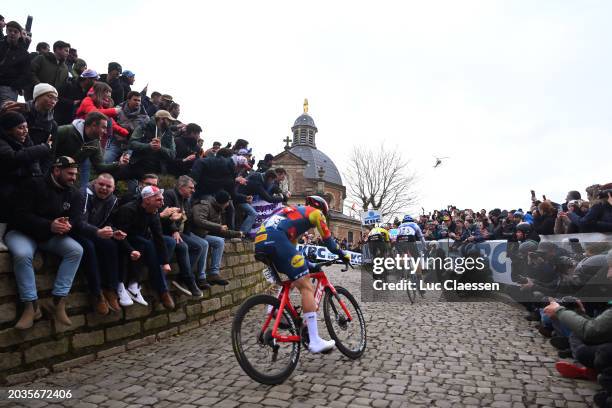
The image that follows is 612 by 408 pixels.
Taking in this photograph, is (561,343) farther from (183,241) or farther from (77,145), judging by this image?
(77,145)

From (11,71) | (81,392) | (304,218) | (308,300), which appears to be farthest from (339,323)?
(11,71)

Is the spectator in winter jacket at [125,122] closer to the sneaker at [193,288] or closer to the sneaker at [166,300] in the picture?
the sneaker at [193,288]

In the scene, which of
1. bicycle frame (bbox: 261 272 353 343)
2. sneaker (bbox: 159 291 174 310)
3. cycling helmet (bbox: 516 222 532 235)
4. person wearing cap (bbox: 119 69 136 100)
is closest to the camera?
bicycle frame (bbox: 261 272 353 343)

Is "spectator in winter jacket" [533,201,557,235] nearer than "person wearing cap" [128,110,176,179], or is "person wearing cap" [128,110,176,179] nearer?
"person wearing cap" [128,110,176,179]

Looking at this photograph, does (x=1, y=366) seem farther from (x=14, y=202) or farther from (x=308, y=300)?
(x=308, y=300)

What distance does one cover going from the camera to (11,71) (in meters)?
7.83

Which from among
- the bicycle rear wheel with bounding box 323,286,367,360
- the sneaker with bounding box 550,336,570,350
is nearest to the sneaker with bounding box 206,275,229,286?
the bicycle rear wheel with bounding box 323,286,367,360

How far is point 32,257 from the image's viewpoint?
443 cm

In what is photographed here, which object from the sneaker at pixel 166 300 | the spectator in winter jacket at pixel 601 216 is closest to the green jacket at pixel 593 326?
the spectator in winter jacket at pixel 601 216

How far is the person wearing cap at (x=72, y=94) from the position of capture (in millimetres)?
8109

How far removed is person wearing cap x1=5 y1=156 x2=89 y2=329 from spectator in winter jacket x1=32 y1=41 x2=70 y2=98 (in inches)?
179

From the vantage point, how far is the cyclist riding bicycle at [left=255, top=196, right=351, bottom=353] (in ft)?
16.0

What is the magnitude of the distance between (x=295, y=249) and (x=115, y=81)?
6611 millimetres

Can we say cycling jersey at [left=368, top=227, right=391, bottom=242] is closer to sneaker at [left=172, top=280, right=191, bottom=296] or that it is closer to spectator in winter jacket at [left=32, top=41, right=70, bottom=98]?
sneaker at [left=172, top=280, right=191, bottom=296]
